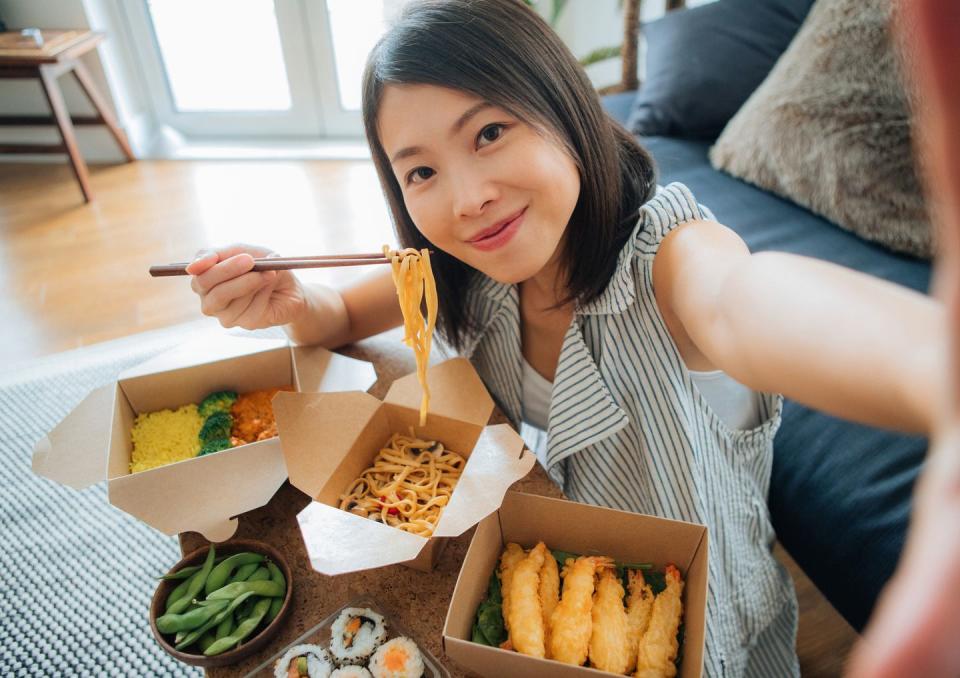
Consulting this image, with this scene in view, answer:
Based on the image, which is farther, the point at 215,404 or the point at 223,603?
the point at 215,404

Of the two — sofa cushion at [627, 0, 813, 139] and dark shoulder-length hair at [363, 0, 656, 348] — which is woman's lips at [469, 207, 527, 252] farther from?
sofa cushion at [627, 0, 813, 139]

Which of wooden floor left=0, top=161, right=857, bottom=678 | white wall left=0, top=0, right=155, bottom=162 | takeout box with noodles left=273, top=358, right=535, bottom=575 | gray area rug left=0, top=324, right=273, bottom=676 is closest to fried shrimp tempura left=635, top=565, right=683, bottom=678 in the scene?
takeout box with noodles left=273, top=358, right=535, bottom=575

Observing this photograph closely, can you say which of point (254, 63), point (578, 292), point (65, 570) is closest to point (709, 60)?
point (578, 292)

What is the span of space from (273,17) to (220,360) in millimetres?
3600

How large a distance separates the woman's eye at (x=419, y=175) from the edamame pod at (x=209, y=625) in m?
0.64

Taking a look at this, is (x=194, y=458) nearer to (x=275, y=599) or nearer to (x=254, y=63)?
(x=275, y=599)

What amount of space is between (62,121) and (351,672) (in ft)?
12.3

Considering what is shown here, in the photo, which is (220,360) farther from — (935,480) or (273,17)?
(273,17)

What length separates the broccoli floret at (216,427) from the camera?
107 centimetres

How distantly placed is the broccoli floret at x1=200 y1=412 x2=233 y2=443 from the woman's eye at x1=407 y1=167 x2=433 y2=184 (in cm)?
55

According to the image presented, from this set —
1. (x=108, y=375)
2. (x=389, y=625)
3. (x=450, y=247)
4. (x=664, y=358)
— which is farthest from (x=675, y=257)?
(x=108, y=375)

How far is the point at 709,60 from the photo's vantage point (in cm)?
228

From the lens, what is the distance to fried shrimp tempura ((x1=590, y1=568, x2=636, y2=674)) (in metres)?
0.70

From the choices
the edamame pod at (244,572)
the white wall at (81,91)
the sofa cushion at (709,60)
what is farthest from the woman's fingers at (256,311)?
the white wall at (81,91)
